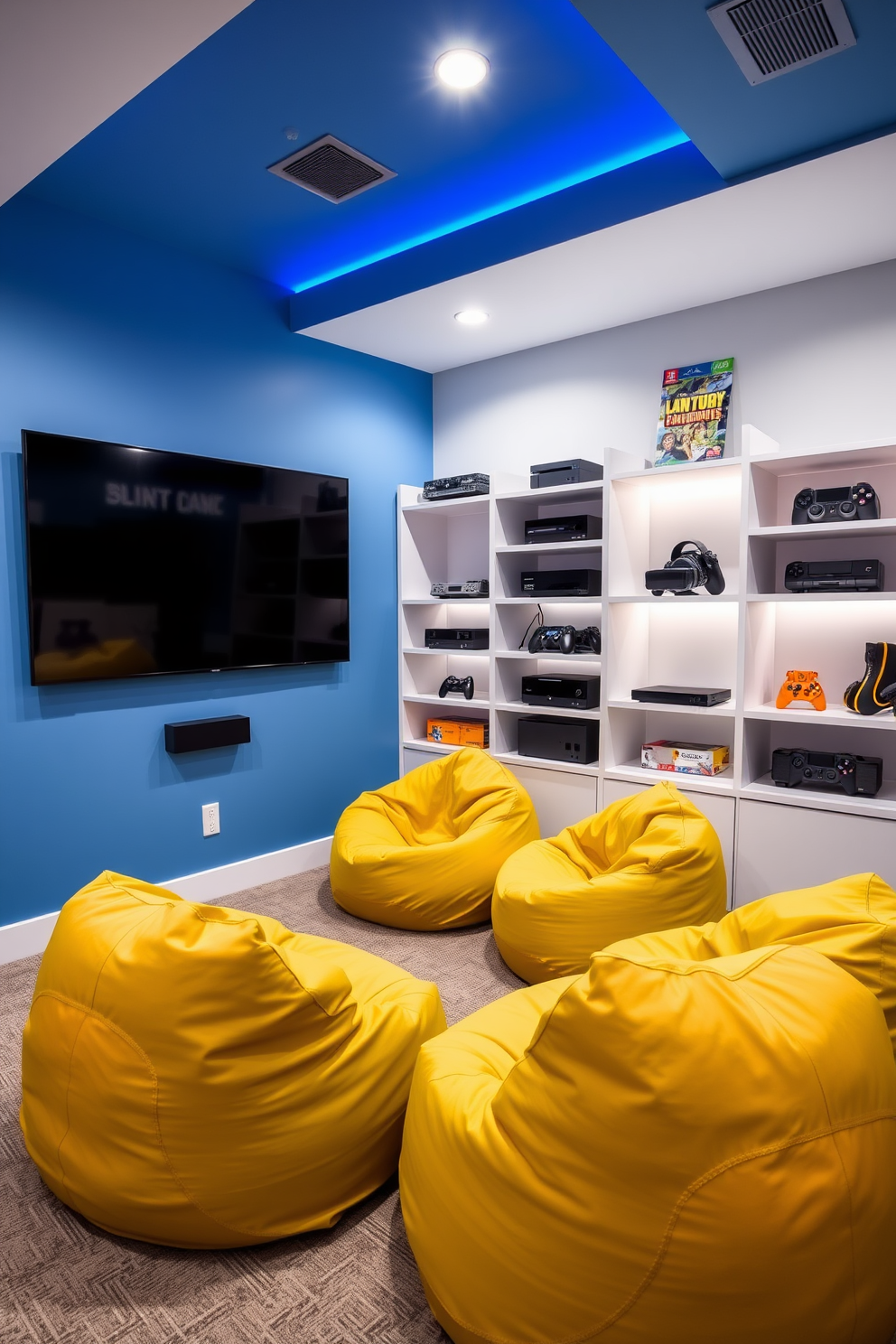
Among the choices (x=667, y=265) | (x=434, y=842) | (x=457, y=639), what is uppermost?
(x=667, y=265)

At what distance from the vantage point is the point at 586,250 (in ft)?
10.2

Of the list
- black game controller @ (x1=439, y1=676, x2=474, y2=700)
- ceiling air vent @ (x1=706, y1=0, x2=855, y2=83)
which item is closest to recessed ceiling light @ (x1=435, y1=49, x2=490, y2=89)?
ceiling air vent @ (x1=706, y1=0, x2=855, y2=83)

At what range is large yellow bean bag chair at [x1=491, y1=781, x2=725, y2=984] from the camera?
109 inches

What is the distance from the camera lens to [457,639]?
4.32 m

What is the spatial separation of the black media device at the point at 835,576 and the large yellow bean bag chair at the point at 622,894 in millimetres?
939

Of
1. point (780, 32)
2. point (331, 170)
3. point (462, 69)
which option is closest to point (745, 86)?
point (780, 32)

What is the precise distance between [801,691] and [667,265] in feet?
5.85

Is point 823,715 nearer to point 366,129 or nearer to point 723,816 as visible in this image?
point 723,816

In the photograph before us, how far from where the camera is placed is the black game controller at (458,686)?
4.38m

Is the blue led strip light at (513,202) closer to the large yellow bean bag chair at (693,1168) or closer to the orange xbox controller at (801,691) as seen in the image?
the orange xbox controller at (801,691)

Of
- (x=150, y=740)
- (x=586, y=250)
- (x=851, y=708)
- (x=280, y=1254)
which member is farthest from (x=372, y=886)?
(x=586, y=250)

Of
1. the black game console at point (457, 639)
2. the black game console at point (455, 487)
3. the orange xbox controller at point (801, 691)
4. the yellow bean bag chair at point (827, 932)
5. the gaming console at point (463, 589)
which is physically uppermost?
the black game console at point (455, 487)

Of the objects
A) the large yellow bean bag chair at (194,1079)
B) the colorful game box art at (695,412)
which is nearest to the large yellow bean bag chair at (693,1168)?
the large yellow bean bag chair at (194,1079)

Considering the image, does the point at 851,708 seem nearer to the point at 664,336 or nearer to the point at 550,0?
the point at 664,336
